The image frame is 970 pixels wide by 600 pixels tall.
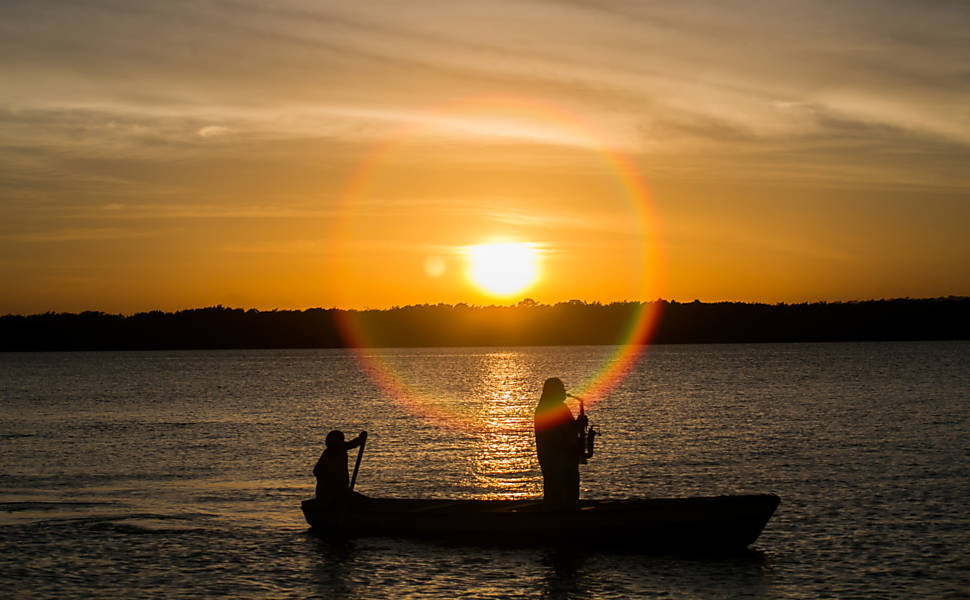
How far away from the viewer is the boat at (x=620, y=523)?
20.4 metres

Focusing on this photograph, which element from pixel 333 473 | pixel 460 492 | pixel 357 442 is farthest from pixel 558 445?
pixel 460 492

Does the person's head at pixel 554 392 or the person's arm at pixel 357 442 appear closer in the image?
the person's head at pixel 554 392

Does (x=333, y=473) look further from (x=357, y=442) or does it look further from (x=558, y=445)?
(x=558, y=445)

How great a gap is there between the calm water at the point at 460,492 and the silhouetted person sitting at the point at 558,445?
134 cm

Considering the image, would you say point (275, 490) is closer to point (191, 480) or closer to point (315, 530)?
point (191, 480)

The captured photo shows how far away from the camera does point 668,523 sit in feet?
67.1

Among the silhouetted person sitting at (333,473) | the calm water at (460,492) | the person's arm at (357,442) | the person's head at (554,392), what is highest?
the person's head at (554,392)

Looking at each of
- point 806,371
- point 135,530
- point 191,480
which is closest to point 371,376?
point 806,371

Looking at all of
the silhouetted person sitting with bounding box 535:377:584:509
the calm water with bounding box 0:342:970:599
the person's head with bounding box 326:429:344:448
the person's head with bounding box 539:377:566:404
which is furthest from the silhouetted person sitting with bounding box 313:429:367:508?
the person's head with bounding box 539:377:566:404

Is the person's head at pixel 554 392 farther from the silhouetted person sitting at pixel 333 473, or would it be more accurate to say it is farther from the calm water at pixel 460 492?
the silhouetted person sitting at pixel 333 473

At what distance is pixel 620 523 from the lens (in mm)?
20484

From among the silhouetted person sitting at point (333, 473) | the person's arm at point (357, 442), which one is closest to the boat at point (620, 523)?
the silhouetted person sitting at point (333, 473)

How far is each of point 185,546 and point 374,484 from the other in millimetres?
10354

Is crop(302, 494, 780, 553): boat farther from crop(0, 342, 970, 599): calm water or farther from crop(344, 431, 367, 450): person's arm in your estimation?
crop(344, 431, 367, 450): person's arm
